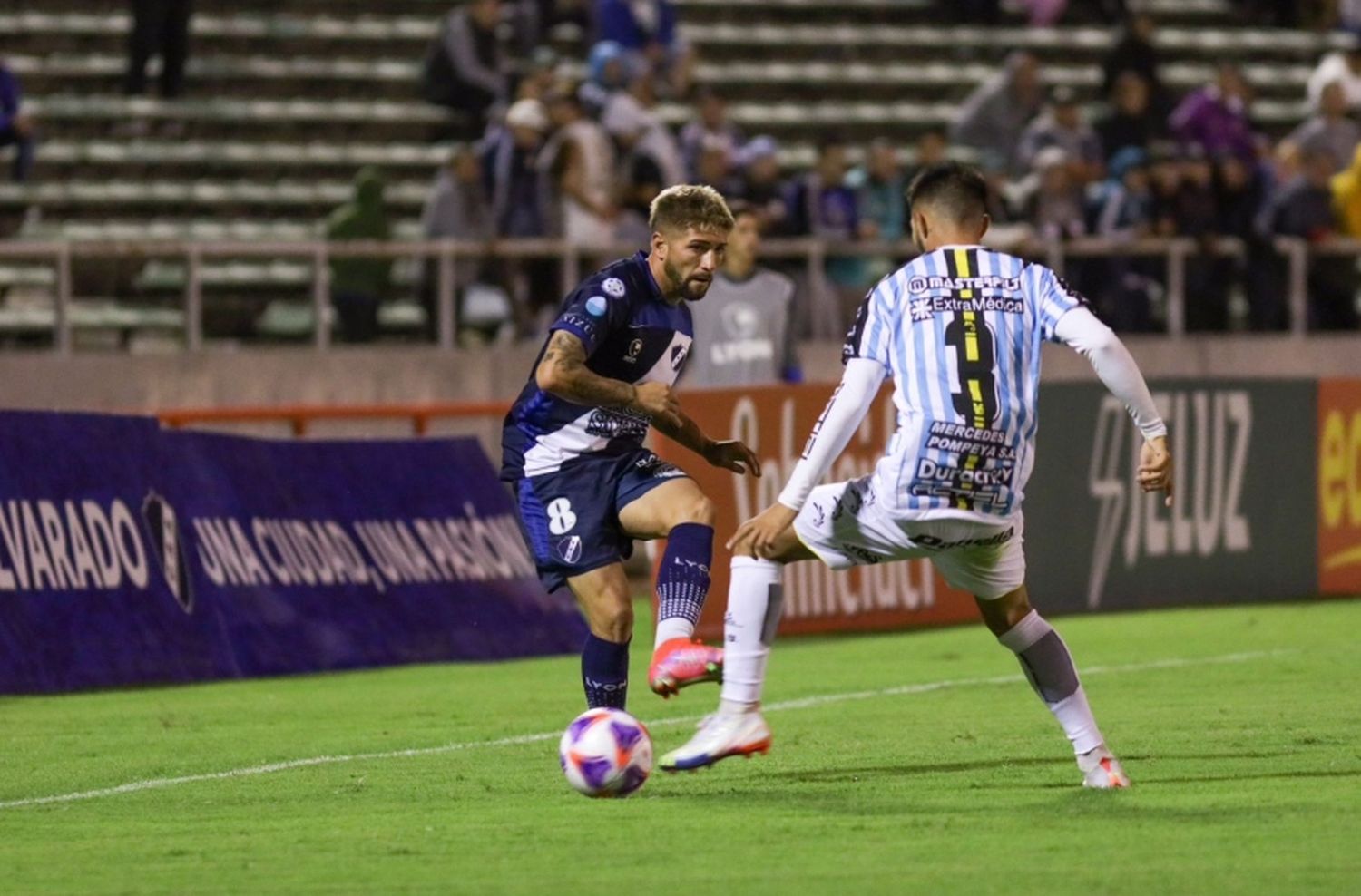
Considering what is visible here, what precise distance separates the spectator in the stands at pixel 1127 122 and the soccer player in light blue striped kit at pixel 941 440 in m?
16.6

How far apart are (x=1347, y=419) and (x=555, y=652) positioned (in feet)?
21.7

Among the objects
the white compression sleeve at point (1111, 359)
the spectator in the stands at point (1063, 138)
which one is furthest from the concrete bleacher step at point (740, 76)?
the white compression sleeve at point (1111, 359)

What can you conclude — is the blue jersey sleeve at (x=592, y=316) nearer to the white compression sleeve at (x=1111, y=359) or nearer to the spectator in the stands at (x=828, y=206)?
the white compression sleeve at (x=1111, y=359)

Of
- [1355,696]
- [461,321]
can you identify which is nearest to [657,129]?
[461,321]

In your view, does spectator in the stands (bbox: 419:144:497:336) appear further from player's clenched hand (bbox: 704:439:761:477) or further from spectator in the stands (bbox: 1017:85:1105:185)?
player's clenched hand (bbox: 704:439:761:477)

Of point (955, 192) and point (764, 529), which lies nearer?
point (764, 529)

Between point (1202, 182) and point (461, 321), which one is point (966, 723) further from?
point (1202, 182)

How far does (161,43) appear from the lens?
22.6 m

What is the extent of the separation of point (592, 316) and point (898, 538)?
1387 millimetres

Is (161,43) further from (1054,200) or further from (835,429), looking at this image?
(835,429)

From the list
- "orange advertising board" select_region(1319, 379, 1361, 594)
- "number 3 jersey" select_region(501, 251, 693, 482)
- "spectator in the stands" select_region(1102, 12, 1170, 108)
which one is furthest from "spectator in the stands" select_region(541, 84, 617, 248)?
"number 3 jersey" select_region(501, 251, 693, 482)

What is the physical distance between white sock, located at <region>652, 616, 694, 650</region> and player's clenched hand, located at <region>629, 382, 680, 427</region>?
27.7 inches

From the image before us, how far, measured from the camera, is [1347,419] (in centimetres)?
1894

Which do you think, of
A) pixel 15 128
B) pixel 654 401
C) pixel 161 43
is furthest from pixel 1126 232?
pixel 654 401
